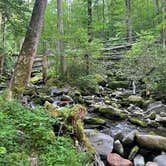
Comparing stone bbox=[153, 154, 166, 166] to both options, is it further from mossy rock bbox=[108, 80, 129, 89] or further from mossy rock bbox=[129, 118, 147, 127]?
mossy rock bbox=[108, 80, 129, 89]

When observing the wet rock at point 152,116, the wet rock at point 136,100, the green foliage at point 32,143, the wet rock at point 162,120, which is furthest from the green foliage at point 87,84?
the green foliage at point 32,143

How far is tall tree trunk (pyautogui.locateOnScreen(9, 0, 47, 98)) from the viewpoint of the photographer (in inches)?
307

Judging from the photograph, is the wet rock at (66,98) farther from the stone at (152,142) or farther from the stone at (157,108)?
the stone at (152,142)

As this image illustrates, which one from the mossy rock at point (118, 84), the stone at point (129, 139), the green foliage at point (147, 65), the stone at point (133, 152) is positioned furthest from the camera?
the mossy rock at point (118, 84)

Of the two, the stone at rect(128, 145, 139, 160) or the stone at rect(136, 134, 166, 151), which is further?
the stone at rect(136, 134, 166, 151)

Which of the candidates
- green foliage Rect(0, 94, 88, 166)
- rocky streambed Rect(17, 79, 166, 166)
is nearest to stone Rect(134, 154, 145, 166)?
rocky streambed Rect(17, 79, 166, 166)

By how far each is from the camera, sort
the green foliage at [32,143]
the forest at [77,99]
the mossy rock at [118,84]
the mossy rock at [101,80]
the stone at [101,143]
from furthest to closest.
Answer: the mossy rock at [101,80] < the mossy rock at [118,84] < the stone at [101,143] < the forest at [77,99] < the green foliage at [32,143]

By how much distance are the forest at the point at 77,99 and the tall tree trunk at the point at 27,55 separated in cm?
2

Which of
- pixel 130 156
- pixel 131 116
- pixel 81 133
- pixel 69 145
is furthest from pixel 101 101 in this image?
pixel 69 145

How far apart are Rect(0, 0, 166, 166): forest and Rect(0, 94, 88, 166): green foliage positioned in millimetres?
13

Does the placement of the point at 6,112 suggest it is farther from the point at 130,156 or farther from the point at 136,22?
the point at 136,22

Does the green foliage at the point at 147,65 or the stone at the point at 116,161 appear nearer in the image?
the stone at the point at 116,161

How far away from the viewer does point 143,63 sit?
13.1 meters

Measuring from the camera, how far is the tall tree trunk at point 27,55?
25.6 feet
